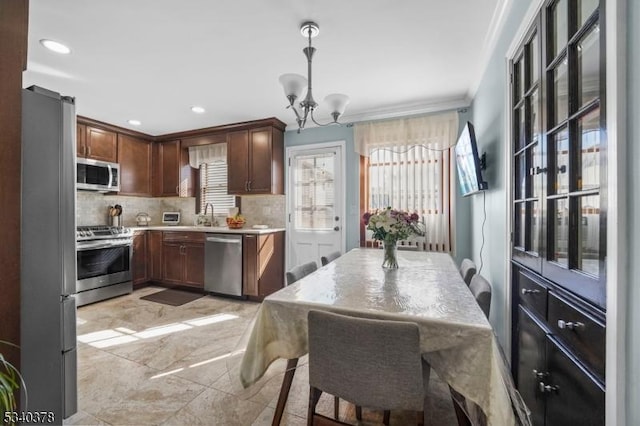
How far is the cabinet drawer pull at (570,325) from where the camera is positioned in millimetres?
952

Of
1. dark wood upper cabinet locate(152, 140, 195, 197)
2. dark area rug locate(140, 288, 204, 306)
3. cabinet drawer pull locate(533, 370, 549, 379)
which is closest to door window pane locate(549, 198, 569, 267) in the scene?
cabinet drawer pull locate(533, 370, 549, 379)

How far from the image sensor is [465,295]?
1376 mm

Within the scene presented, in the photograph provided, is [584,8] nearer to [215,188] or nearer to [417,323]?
[417,323]

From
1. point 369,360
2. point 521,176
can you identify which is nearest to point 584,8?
point 521,176

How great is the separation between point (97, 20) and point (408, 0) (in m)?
2.04

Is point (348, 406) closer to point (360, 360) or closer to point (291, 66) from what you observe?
point (360, 360)

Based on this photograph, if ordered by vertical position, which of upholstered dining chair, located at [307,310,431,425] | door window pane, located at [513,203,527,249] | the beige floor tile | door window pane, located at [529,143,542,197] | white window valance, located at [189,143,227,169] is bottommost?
the beige floor tile

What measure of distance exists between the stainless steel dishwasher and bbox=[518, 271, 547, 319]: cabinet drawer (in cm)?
302

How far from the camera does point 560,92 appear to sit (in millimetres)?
1195

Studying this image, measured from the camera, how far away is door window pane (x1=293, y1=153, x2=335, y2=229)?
3.86 metres

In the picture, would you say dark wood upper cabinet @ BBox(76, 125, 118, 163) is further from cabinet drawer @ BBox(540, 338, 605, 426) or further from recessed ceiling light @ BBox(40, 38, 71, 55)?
cabinet drawer @ BBox(540, 338, 605, 426)

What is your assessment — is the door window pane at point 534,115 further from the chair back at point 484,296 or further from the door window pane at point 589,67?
the chair back at point 484,296

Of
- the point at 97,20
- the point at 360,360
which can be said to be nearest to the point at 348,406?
the point at 360,360

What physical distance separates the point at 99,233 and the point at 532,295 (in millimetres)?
4561
